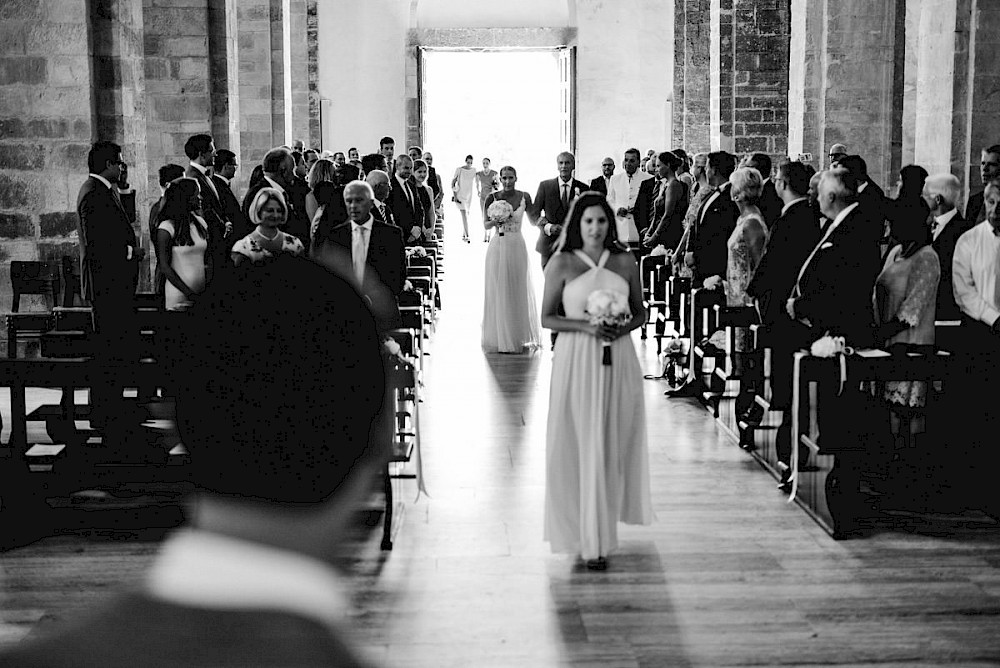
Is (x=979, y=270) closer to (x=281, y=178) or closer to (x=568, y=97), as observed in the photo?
(x=281, y=178)

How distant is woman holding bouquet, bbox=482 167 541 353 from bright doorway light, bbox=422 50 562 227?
1227 inches

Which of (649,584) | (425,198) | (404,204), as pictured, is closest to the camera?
(649,584)

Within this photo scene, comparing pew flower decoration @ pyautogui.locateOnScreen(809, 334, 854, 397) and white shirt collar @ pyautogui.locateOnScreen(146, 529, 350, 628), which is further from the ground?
white shirt collar @ pyautogui.locateOnScreen(146, 529, 350, 628)

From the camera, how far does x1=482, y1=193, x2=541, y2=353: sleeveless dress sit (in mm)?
14086

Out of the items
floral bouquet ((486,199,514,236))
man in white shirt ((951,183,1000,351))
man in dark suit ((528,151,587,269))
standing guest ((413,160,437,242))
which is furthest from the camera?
standing guest ((413,160,437,242))

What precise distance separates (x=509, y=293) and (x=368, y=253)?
18.1 feet

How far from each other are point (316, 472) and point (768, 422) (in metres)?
8.99

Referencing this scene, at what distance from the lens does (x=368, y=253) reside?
8.68 m

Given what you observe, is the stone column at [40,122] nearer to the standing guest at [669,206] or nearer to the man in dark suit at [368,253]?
the man in dark suit at [368,253]

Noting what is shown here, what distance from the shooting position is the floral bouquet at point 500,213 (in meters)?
13.9

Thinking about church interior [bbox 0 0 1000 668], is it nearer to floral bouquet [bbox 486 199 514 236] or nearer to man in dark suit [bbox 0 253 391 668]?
man in dark suit [bbox 0 253 391 668]

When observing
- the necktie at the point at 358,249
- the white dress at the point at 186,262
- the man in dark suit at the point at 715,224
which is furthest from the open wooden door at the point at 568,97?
the necktie at the point at 358,249

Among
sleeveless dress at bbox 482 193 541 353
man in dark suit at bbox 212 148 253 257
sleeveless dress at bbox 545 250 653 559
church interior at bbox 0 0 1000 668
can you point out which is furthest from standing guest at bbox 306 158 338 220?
sleeveless dress at bbox 545 250 653 559

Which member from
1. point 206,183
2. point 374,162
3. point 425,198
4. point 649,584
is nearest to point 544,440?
point 649,584
